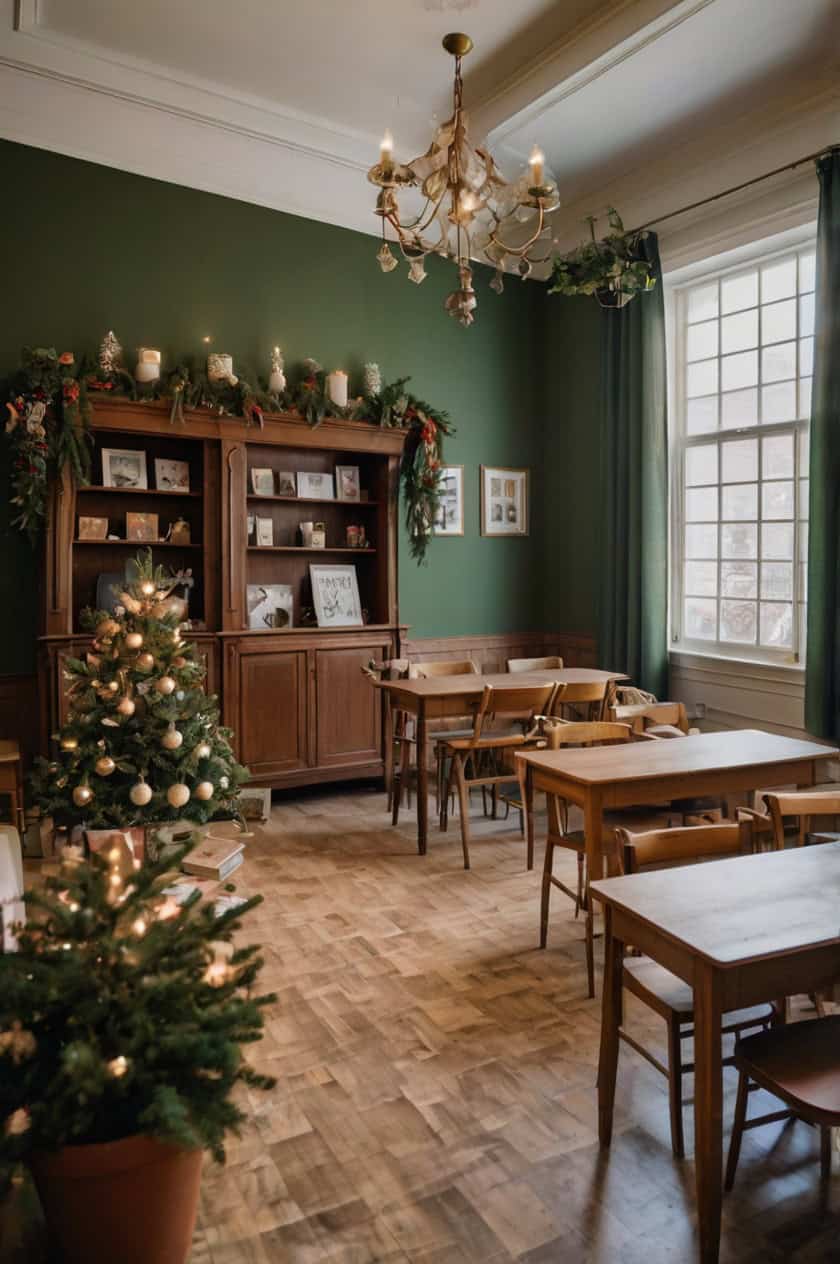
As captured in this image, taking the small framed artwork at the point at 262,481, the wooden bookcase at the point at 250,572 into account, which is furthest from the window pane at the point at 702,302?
the small framed artwork at the point at 262,481

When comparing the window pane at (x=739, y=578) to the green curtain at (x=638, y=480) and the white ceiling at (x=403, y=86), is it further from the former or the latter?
the white ceiling at (x=403, y=86)

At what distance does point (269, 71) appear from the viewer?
497cm

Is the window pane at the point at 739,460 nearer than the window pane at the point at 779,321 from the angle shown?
No

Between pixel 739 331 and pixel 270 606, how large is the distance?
142 inches

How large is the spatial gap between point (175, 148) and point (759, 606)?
4693 millimetres

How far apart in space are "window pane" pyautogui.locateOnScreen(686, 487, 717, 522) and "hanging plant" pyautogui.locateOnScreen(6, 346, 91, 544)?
13.0 feet

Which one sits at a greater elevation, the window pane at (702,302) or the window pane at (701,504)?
the window pane at (702,302)

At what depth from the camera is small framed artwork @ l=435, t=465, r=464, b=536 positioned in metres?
6.64

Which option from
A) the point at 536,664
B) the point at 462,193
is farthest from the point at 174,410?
the point at 536,664

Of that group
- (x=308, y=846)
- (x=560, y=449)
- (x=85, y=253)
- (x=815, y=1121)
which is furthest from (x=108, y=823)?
(x=560, y=449)

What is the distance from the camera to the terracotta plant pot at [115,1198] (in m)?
1.47

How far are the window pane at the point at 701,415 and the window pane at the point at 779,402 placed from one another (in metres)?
0.43

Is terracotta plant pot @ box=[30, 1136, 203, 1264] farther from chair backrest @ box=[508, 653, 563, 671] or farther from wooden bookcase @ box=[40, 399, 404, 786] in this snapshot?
chair backrest @ box=[508, 653, 563, 671]

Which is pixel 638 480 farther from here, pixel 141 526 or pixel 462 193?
pixel 141 526
